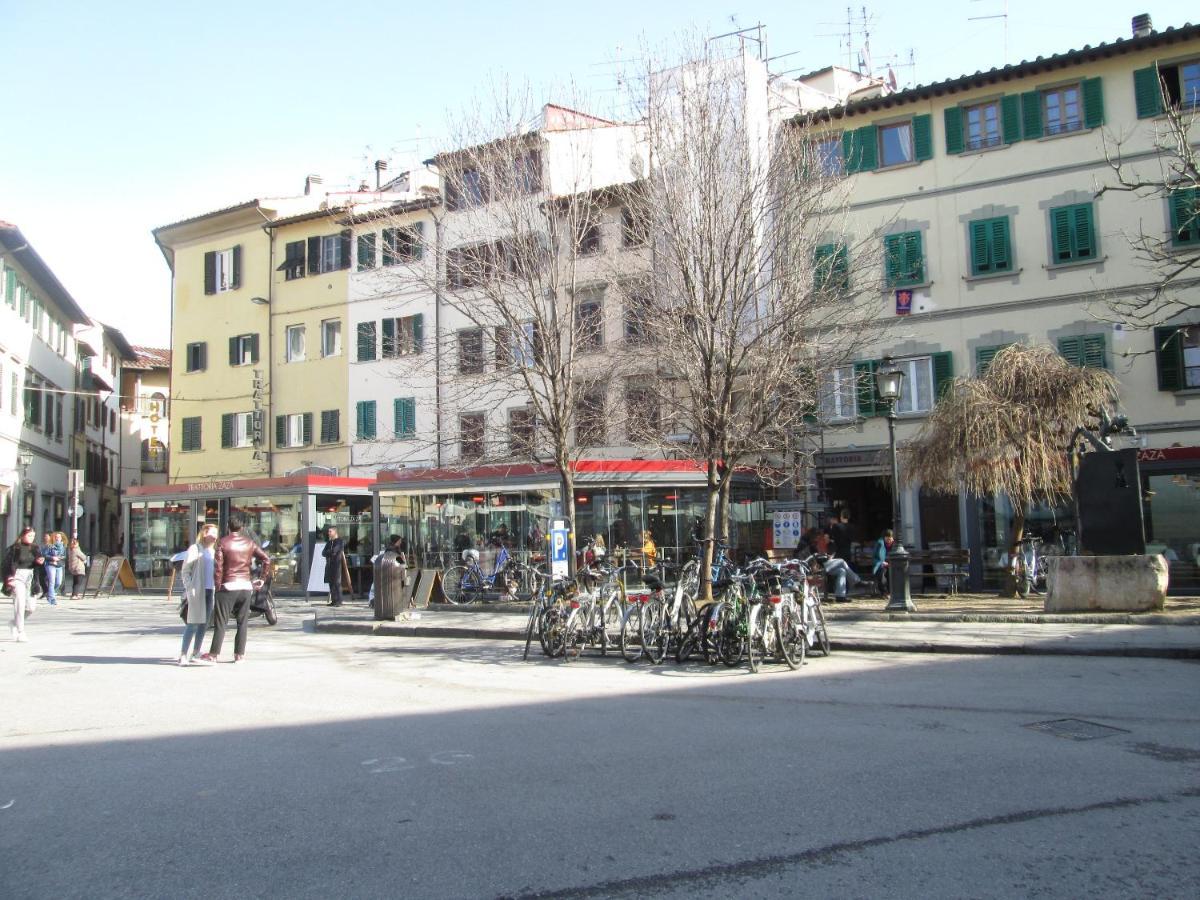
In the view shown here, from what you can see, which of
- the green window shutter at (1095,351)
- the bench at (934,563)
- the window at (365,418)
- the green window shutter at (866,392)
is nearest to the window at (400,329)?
the window at (365,418)

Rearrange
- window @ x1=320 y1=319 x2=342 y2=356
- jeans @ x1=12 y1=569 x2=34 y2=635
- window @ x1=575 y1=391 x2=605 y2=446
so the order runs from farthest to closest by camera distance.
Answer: window @ x1=320 y1=319 x2=342 y2=356, window @ x1=575 y1=391 x2=605 y2=446, jeans @ x1=12 y1=569 x2=34 y2=635

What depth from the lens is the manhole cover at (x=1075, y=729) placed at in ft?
24.3

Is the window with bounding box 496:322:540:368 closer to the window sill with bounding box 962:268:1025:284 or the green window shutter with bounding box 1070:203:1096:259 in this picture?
the window sill with bounding box 962:268:1025:284

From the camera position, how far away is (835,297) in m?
17.2

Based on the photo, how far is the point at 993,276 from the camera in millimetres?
25188

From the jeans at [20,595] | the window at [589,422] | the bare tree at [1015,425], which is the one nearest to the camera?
the jeans at [20,595]

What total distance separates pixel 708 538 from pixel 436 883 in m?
11.0

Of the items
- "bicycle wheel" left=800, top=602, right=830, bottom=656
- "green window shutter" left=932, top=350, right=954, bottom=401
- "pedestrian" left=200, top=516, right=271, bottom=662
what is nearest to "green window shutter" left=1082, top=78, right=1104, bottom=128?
"green window shutter" left=932, top=350, right=954, bottom=401

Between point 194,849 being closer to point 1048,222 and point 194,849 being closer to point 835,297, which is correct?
point 835,297

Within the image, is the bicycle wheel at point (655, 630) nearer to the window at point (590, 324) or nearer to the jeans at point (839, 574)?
the jeans at point (839, 574)

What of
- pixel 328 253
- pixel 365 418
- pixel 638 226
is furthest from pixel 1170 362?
pixel 328 253

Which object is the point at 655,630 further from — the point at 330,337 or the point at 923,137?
the point at 330,337

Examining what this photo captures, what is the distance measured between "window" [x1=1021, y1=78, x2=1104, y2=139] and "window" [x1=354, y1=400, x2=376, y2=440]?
21691 mm

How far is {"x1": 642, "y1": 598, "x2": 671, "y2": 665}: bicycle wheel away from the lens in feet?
39.5
